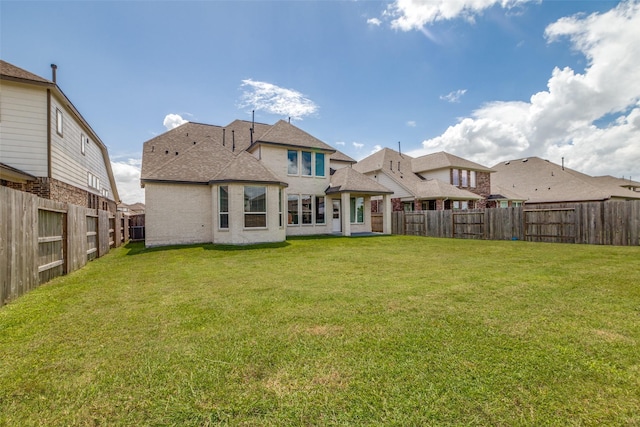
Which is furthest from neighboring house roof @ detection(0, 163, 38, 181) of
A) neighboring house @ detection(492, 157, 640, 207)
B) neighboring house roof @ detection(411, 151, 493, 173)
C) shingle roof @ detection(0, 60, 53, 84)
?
neighboring house @ detection(492, 157, 640, 207)

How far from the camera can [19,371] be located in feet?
8.50

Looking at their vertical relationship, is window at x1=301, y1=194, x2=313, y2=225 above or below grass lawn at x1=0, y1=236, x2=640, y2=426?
above

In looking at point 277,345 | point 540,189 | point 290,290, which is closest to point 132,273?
point 290,290

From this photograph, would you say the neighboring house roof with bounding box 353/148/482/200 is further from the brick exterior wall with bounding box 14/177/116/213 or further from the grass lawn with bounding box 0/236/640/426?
the brick exterior wall with bounding box 14/177/116/213

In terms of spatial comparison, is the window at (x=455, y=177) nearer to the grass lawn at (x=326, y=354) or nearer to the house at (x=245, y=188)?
the house at (x=245, y=188)

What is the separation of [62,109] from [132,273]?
9.53m

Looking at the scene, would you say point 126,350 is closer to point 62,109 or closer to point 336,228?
point 62,109

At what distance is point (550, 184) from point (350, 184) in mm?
28183

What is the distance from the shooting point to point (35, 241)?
18.2 feet

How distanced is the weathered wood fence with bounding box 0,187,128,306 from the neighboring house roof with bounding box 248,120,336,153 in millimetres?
10125

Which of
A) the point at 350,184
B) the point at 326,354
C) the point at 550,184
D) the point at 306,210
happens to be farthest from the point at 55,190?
the point at 550,184

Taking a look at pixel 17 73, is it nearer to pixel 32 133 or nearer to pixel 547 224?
pixel 32 133

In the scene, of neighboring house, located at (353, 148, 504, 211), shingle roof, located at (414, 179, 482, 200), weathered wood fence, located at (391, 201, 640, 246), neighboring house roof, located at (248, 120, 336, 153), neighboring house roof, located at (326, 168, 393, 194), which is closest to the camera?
weathered wood fence, located at (391, 201, 640, 246)

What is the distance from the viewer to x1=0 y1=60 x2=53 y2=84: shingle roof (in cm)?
952
